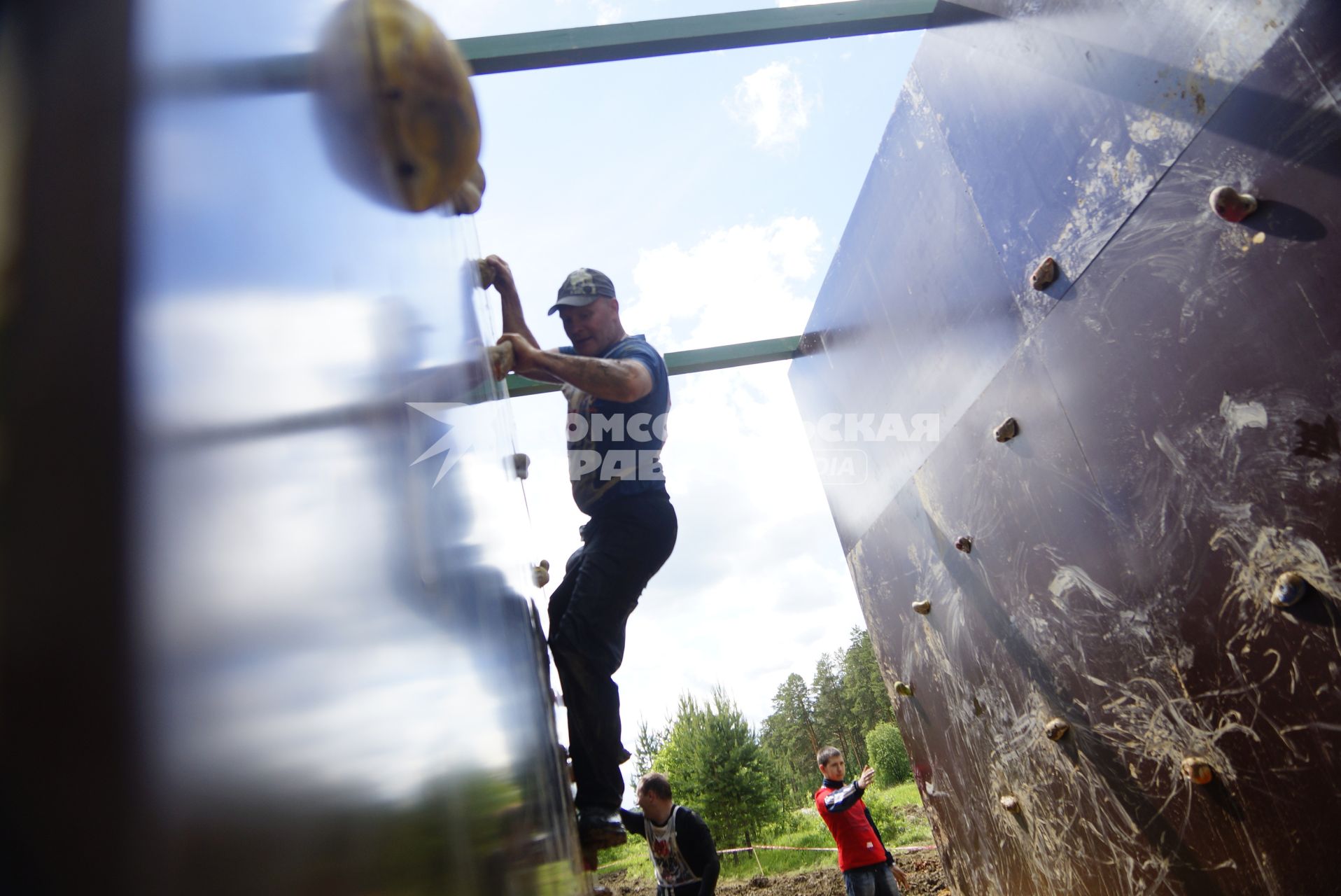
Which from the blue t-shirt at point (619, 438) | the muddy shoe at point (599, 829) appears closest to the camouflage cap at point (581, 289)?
the blue t-shirt at point (619, 438)

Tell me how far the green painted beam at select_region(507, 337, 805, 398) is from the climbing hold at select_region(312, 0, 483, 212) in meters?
3.91

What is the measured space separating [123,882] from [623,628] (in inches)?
85.1

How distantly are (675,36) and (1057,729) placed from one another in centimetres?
348

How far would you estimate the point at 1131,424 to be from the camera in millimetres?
2660

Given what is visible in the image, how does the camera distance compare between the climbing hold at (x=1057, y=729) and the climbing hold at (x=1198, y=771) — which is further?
the climbing hold at (x=1057, y=729)

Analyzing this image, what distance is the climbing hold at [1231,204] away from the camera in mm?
2117

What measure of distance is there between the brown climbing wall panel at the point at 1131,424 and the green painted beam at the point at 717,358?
143 centimetres

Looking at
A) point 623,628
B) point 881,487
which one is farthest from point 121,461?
point 881,487

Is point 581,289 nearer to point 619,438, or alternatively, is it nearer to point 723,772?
point 619,438

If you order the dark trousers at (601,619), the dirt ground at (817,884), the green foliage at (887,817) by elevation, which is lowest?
the dirt ground at (817,884)

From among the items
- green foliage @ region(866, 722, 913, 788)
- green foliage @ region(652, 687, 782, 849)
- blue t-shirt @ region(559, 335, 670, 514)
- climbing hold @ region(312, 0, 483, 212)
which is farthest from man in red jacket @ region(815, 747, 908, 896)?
green foliage @ region(866, 722, 913, 788)

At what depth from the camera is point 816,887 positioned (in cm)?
1051

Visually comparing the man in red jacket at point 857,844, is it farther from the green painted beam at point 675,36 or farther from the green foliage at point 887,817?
the green foliage at point 887,817

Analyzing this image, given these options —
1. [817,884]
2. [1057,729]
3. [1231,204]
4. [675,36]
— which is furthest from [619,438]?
[817,884]
